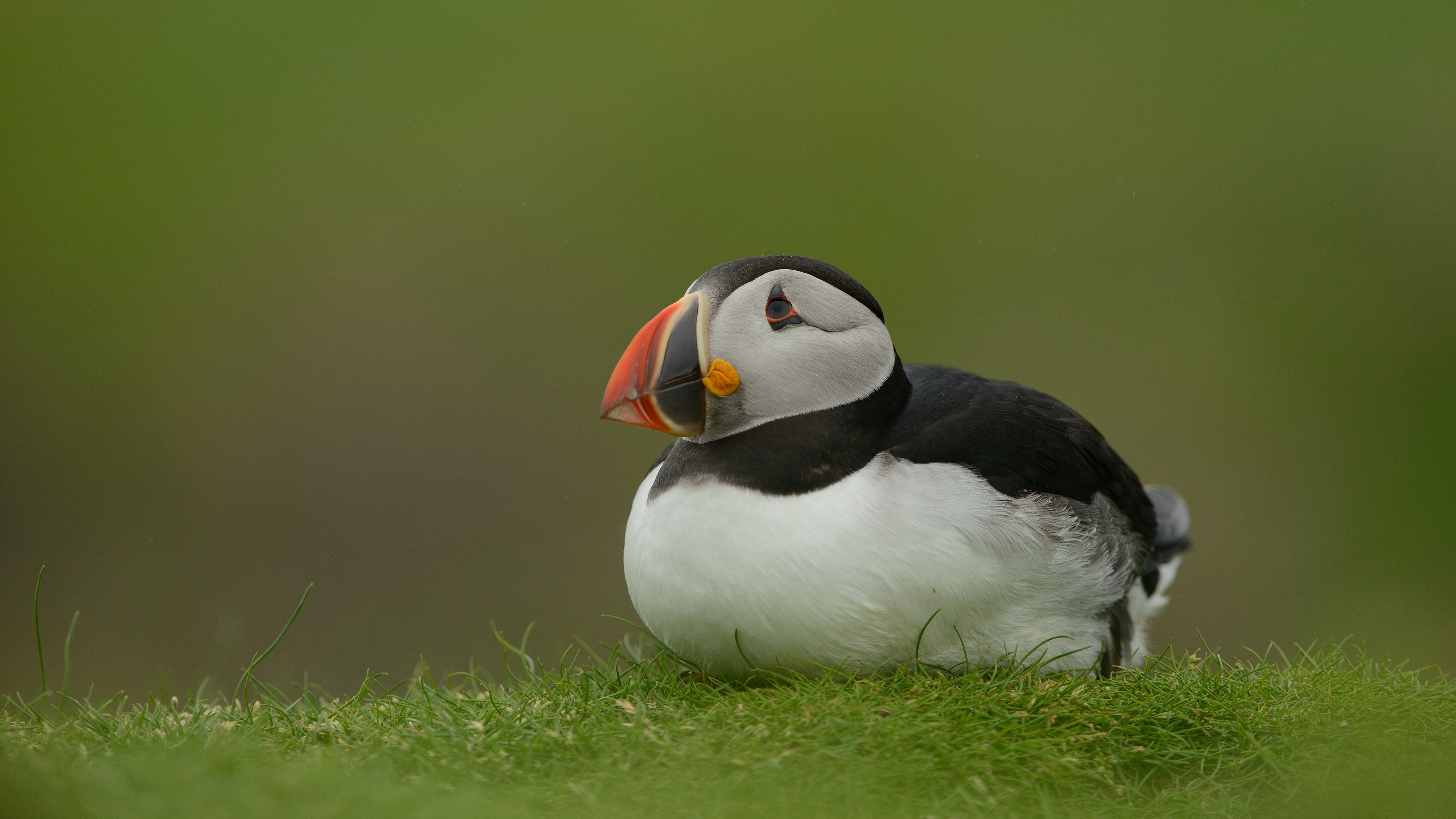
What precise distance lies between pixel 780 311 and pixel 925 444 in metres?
0.55

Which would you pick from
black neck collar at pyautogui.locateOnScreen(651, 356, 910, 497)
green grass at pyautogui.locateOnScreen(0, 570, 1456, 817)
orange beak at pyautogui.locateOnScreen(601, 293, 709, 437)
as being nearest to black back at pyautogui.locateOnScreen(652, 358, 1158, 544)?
black neck collar at pyautogui.locateOnScreen(651, 356, 910, 497)

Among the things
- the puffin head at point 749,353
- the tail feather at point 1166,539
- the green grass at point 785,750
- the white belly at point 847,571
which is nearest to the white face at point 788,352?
the puffin head at point 749,353

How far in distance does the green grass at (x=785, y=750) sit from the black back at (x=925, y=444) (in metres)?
0.55

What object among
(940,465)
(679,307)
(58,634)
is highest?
(679,307)

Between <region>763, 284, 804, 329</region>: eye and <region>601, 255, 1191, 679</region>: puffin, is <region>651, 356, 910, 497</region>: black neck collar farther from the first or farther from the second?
<region>763, 284, 804, 329</region>: eye

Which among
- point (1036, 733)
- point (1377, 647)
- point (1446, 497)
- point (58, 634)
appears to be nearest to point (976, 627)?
point (1036, 733)

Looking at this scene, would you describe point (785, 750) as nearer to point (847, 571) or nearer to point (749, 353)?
point (847, 571)

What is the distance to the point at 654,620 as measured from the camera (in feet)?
10.5

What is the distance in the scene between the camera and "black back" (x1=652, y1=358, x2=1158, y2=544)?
311cm

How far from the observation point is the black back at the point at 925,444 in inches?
123

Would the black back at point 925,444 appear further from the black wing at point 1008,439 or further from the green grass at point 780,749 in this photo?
the green grass at point 780,749

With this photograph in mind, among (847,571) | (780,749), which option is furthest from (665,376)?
(780,749)

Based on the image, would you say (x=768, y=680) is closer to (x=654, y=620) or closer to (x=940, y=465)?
(x=654, y=620)

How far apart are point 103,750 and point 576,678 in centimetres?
125
